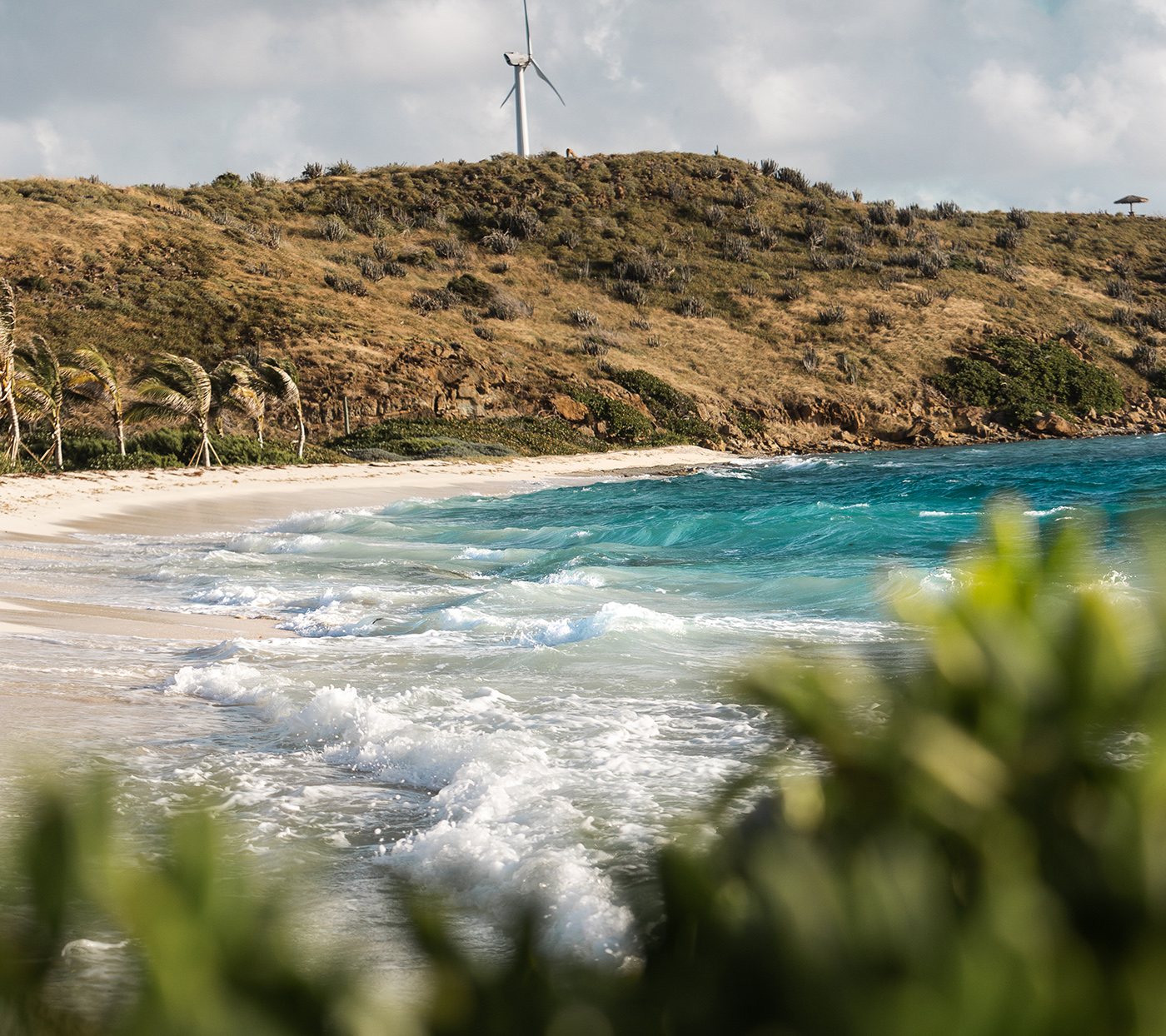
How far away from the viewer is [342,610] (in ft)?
32.0

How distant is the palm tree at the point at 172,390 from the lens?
27.5 m

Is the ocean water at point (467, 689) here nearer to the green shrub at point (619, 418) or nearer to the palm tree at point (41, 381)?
the palm tree at point (41, 381)

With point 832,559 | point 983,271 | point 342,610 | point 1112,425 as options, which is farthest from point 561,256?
point 342,610

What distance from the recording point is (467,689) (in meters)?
6.59

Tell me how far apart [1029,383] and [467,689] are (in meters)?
50.6

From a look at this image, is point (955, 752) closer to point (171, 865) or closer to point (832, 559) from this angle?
point (171, 865)

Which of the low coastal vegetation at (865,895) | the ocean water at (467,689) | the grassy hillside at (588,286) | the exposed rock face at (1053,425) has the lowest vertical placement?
A: the ocean water at (467,689)

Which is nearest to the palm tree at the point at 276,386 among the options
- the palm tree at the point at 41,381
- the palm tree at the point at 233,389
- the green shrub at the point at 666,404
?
the palm tree at the point at 233,389

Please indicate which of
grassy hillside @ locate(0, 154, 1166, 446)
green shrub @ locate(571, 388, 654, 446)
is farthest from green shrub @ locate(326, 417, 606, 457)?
green shrub @ locate(571, 388, 654, 446)

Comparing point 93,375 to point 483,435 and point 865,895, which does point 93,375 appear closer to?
point 483,435

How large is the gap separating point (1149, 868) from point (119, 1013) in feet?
2.09

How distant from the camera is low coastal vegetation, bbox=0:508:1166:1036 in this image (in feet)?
1.77

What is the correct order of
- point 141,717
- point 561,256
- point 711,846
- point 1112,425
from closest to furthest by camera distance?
point 711,846
point 141,717
point 1112,425
point 561,256

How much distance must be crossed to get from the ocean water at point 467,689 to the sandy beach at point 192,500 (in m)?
0.60
